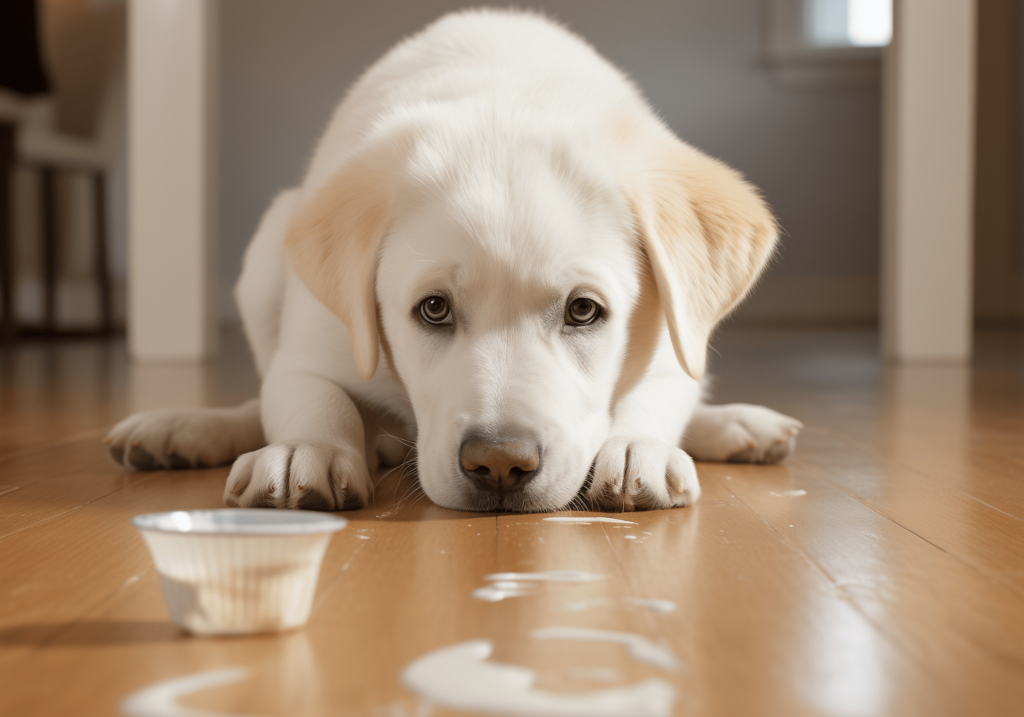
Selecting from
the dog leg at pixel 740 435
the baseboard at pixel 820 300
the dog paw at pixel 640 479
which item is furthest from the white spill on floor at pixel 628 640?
the baseboard at pixel 820 300

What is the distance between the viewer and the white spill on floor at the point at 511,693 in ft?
2.68

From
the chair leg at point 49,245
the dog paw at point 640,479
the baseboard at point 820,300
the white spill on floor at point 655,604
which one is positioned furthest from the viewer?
the baseboard at point 820,300

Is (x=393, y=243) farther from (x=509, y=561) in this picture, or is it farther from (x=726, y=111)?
(x=726, y=111)

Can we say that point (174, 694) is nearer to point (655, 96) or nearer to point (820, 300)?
point (655, 96)

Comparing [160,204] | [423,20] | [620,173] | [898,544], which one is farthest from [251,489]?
[423,20]

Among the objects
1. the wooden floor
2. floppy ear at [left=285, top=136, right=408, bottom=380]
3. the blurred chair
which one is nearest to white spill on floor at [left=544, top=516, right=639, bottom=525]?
the wooden floor

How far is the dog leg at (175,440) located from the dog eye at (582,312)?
2.92ft

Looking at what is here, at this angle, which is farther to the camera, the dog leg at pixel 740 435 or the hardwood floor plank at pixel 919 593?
the dog leg at pixel 740 435

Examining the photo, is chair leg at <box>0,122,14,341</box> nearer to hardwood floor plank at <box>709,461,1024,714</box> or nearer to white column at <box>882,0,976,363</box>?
white column at <box>882,0,976,363</box>

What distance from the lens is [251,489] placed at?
61.7 inches

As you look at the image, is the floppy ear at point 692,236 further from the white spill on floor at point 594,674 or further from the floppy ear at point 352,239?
the white spill on floor at point 594,674

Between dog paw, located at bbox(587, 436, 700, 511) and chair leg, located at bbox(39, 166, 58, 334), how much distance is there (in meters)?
6.53

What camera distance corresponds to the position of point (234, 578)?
973 millimetres

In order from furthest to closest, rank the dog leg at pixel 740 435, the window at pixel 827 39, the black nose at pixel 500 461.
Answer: the window at pixel 827 39, the dog leg at pixel 740 435, the black nose at pixel 500 461
